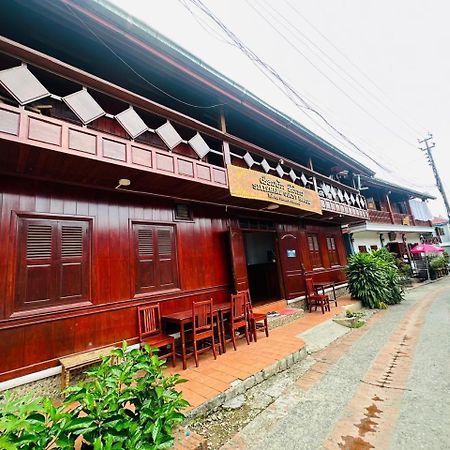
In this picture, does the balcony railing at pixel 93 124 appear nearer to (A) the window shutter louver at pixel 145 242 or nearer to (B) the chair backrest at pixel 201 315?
(A) the window shutter louver at pixel 145 242

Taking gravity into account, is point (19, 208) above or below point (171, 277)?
above

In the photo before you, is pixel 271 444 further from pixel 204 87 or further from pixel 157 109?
pixel 204 87

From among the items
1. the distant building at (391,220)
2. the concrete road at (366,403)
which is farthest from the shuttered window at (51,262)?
the distant building at (391,220)

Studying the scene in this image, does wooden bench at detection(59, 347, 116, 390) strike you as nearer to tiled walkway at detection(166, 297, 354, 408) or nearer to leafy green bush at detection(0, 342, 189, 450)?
tiled walkway at detection(166, 297, 354, 408)

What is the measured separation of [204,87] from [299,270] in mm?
6294

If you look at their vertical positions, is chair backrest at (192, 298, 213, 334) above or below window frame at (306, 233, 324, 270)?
below

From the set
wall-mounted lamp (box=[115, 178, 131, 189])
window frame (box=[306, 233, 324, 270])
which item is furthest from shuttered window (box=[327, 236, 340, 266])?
wall-mounted lamp (box=[115, 178, 131, 189])

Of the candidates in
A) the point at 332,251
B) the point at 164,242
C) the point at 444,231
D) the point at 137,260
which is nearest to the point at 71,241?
the point at 137,260

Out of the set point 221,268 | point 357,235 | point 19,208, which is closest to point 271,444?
point 221,268

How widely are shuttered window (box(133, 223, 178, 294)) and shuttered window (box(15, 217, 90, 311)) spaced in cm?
92

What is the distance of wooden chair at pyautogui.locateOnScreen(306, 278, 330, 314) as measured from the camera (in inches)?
306

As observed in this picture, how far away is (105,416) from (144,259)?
137 inches

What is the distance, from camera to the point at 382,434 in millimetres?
2588

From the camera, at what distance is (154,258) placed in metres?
5.24
